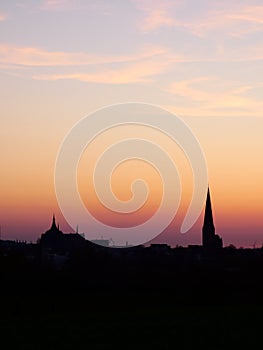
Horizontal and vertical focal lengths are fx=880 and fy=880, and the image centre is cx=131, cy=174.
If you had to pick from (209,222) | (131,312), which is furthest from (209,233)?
(131,312)

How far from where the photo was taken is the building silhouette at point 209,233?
17525 centimetres

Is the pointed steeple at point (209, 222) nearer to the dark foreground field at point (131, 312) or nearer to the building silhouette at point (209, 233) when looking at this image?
the building silhouette at point (209, 233)

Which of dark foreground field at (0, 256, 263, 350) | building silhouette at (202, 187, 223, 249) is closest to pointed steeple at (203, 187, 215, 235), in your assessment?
building silhouette at (202, 187, 223, 249)

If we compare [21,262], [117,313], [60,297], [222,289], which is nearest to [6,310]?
[117,313]

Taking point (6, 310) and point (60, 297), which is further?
point (60, 297)

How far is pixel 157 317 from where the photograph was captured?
42.9 m

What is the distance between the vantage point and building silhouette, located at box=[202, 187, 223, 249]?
575 feet

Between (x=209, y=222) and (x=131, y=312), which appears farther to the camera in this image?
(x=209, y=222)

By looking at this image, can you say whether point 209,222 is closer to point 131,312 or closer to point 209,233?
point 209,233

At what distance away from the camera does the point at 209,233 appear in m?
177

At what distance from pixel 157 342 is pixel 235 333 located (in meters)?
4.55

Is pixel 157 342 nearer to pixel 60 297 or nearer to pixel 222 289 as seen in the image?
pixel 60 297

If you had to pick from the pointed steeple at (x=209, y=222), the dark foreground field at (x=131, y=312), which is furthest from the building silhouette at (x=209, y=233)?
the dark foreground field at (x=131, y=312)

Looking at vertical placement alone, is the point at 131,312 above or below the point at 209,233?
below
